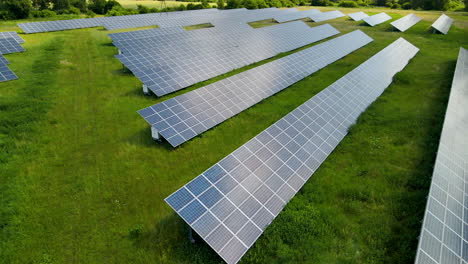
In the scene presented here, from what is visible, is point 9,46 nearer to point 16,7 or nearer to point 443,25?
point 16,7

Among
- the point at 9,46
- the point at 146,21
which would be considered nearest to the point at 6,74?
the point at 9,46

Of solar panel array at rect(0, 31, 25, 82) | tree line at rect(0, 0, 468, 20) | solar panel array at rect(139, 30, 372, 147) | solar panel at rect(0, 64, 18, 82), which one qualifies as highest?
tree line at rect(0, 0, 468, 20)

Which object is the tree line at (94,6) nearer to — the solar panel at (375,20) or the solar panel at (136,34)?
the solar panel at (136,34)

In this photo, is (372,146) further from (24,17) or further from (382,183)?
(24,17)

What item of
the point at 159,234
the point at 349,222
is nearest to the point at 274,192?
the point at 349,222

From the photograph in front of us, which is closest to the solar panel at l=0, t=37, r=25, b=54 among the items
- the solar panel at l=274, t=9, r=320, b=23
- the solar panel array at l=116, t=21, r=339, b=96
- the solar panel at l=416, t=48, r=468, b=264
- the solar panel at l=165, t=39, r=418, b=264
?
the solar panel array at l=116, t=21, r=339, b=96

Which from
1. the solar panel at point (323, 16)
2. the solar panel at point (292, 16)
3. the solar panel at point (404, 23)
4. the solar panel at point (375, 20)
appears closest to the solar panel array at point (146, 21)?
the solar panel at point (292, 16)

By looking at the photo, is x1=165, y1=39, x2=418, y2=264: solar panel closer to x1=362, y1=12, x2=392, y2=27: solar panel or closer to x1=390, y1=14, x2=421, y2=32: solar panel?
x1=390, y1=14, x2=421, y2=32: solar panel

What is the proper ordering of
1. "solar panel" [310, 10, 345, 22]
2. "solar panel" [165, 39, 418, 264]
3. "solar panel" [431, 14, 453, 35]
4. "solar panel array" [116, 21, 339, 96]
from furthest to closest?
"solar panel" [310, 10, 345, 22], "solar panel" [431, 14, 453, 35], "solar panel array" [116, 21, 339, 96], "solar panel" [165, 39, 418, 264]
